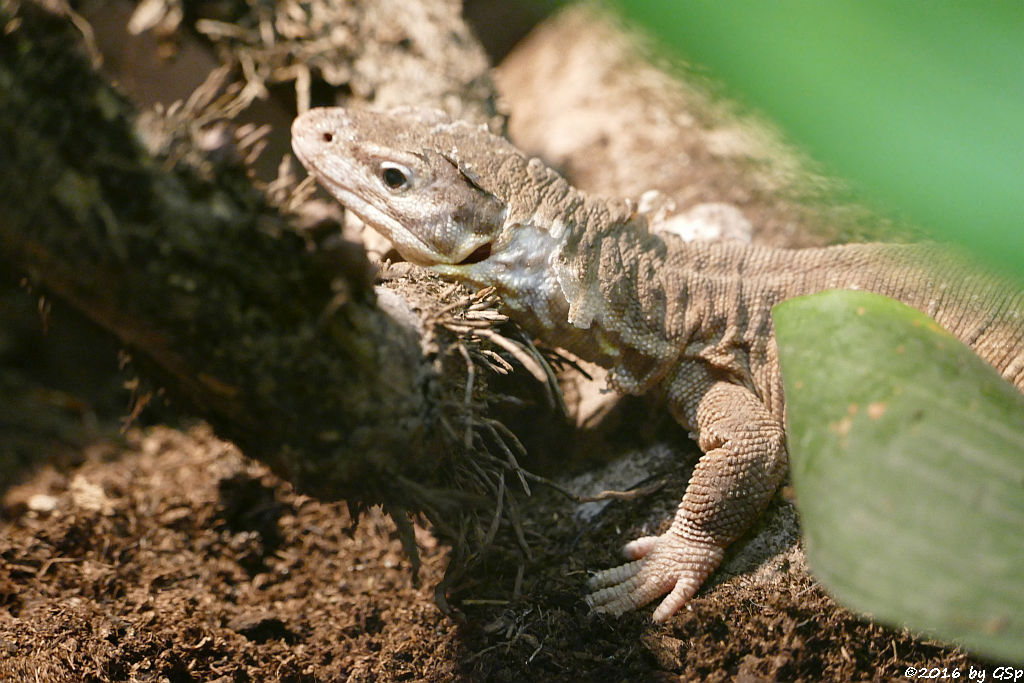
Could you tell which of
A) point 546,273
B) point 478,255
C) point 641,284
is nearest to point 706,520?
point 641,284

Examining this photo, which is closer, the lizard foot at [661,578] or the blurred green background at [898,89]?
the blurred green background at [898,89]

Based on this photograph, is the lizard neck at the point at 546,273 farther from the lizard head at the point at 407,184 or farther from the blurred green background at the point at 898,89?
the blurred green background at the point at 898,89

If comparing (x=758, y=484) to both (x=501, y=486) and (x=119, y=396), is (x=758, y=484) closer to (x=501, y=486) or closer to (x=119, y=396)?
(x=501, y=486)

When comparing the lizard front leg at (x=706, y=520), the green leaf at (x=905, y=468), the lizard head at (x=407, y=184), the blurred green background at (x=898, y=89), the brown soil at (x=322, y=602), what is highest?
the blurred green background at (x=898, y=89)

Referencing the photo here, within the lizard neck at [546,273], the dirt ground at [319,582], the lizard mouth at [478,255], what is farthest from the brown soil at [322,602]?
the lizard mouth at [478,255]

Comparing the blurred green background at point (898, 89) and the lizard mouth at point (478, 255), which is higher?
the blurred green background at point (898, 89)
